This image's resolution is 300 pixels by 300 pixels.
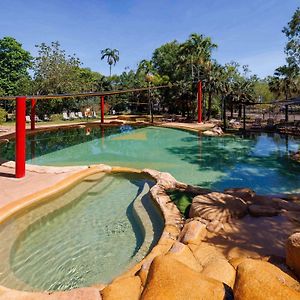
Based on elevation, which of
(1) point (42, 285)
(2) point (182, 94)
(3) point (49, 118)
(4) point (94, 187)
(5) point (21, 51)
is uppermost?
(5) point (21, 51)

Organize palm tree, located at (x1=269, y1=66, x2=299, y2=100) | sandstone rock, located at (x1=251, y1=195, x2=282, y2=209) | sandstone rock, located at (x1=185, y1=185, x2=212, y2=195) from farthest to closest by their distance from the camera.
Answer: palm tree, located at (x1=269, y1=66, x2=299, y2=100), sandstone rock, located at (x1=185, y1=185, x2=212, y2=195), sandstone rock, located at (x1=251, y1=195, x2=282, y2=209)

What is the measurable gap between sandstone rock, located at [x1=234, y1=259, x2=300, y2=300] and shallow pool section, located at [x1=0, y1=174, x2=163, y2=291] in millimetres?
2434

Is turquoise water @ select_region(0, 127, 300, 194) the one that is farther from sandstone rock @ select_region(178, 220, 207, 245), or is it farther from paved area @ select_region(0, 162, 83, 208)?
sandstone rock @ select_region(178, 220, 207, 245)

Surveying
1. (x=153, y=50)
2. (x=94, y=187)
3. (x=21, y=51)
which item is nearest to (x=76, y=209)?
Answer: (x=94, y=187)

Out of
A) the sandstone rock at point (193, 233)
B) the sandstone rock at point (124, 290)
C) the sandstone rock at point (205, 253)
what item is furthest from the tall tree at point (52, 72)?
the sandstone rock at point (124, 290)

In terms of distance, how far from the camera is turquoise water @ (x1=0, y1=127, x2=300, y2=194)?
983 centimetres

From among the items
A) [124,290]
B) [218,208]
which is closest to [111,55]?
[218,208]

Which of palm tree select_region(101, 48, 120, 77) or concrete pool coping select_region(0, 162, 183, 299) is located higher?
palm tree select_region(101, 48, 120, 77)

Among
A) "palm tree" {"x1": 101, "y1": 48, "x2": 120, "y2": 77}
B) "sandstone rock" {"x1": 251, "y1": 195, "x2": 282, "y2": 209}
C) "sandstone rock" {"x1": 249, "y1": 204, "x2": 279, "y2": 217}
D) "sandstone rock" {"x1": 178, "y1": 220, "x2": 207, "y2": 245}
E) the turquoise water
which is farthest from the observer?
"palm tree" {"x1": 101, "y1": 48, "x2": 120, "y2": 77}

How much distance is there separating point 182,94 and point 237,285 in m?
26.4

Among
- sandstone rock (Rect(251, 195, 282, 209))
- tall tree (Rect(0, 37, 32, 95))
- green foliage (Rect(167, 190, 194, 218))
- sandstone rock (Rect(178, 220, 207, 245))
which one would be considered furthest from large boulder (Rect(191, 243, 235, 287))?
tall tree (Rect(0, 37, 32, 95))

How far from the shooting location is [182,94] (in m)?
28.1

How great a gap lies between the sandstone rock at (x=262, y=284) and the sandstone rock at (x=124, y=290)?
1.23m

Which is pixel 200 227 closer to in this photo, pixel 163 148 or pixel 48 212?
pixel 48 212
